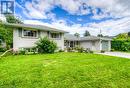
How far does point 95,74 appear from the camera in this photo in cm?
799

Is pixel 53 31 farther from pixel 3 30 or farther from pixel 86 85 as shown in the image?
pixel 86 85

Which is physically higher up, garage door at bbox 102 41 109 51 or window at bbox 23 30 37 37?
window at bbox 23 30 37 37

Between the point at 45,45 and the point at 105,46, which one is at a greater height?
the point at 45,45

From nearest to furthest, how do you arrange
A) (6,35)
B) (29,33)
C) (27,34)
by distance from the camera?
1. (27,34)
2. (29,33)
3. (6,35)

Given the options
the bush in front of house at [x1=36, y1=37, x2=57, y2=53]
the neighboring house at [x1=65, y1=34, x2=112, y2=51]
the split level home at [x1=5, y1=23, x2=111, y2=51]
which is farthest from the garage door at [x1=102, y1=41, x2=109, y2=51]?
the bush in front of house at [x1=36, y1=37, x2=57, y2=53]

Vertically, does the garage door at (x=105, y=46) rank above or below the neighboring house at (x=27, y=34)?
below

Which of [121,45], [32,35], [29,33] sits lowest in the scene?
[121,45]

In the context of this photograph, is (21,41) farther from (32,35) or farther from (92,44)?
(92,44)

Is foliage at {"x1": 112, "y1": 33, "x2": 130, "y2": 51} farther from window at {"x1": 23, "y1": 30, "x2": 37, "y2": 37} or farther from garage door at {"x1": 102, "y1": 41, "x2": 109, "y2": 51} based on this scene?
window at {"x1": 23, "y1": 30, "x2": 37, "y2": 37}

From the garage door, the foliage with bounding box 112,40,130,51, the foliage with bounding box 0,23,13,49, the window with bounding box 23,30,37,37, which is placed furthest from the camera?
the foliage with bounding box 112,40,130,51

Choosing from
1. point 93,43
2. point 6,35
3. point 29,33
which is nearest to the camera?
point 29,33

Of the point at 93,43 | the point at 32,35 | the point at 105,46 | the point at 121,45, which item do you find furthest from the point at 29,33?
the point at 121,45

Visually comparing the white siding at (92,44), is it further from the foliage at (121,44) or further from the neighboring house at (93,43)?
the foliage at (121,44)

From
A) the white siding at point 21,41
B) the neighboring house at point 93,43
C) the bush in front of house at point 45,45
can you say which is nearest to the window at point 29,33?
the white siding at point 21,41
